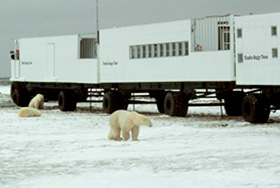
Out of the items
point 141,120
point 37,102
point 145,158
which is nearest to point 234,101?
point 37,102

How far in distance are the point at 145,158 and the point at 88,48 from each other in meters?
20.9

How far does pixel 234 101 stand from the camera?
1112 inches

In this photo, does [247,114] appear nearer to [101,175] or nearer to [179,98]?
[179,98]

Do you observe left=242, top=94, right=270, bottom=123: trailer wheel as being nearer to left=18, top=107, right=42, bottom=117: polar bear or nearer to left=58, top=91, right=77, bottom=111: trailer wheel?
left=18, top=107, right=42, bottom=117: polar bear

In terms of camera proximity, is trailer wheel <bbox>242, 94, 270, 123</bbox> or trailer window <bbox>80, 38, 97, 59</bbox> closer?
trailer wheel <bbox>242, 94, 270, 123</bbox>

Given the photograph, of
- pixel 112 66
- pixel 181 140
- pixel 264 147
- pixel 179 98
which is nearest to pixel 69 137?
pixel 181 140

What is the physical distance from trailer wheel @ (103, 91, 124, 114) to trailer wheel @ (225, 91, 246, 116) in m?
5.47

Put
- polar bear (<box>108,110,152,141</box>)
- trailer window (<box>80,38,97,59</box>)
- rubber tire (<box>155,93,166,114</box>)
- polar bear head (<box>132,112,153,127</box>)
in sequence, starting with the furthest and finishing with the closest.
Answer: trailer window (<box>80,38,97,59</box>) → rubber tire (<box>155,93,166,114</box>) → polar bear (<box>108,110,152,141</box>) → polar bear head (<box>132,112,153,127</box>)

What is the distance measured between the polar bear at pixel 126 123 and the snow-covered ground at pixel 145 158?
294 mm

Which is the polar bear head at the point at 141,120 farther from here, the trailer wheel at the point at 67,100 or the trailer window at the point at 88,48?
the trailer wheel at the point at 67,100

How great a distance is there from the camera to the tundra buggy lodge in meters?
22.8

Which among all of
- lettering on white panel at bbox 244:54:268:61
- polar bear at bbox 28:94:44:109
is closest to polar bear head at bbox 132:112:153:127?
lettering on white panel at bbox 244:54:268:61

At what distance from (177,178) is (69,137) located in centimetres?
814

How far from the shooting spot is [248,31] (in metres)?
23.0
